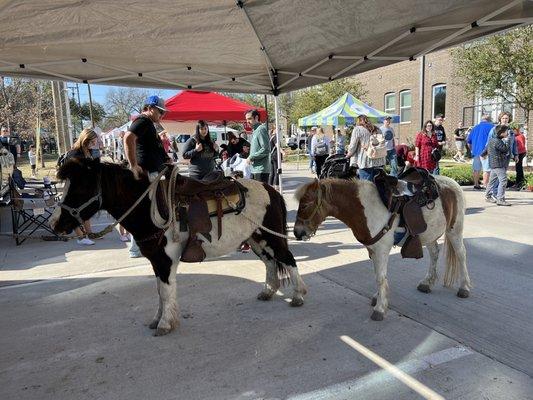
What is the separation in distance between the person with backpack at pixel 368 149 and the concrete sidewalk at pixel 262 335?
2596mm

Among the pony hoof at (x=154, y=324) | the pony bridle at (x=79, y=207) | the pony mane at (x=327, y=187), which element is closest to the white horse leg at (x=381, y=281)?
the pony mane at (x=327, y=187)

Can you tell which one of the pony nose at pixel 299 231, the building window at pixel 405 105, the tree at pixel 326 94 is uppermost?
the tree at pixel 326 94

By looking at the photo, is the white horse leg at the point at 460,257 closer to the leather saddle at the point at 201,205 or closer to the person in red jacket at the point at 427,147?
the leather saddle at the point at 201,205

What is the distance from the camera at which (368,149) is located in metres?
7.53

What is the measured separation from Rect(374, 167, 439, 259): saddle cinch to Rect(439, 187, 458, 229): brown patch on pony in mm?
129

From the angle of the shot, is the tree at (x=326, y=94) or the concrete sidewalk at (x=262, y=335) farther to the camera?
the tree at (x=326, y=94)

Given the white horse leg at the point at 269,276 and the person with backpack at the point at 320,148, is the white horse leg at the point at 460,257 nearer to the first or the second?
the white horse leg at the point at 269,276

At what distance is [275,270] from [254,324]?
629 millimetres

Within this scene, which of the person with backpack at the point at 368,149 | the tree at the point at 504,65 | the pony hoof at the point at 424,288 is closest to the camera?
the pony hoof at the point at 424,288

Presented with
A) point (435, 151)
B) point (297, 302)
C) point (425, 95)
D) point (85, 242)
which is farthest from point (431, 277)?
point (425, 95)

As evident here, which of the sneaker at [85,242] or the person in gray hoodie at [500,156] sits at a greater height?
the person in gray hoodie at [500,156]

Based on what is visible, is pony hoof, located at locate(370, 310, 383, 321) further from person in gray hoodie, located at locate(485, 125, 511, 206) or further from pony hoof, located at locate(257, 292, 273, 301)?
person in gray hoodie, located at locate(485, 125, 511, 206)

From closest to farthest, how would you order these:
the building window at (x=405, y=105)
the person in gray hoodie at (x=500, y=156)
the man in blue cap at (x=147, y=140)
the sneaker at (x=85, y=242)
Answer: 1. the man in blue cap at (x=147, y=140)
2. the sneaker at (x=85, y=242)
3. the person in gray hoodie at (x=500, y=156)
4. the building window at (x=405, y=105)

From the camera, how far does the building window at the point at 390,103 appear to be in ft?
79.1
